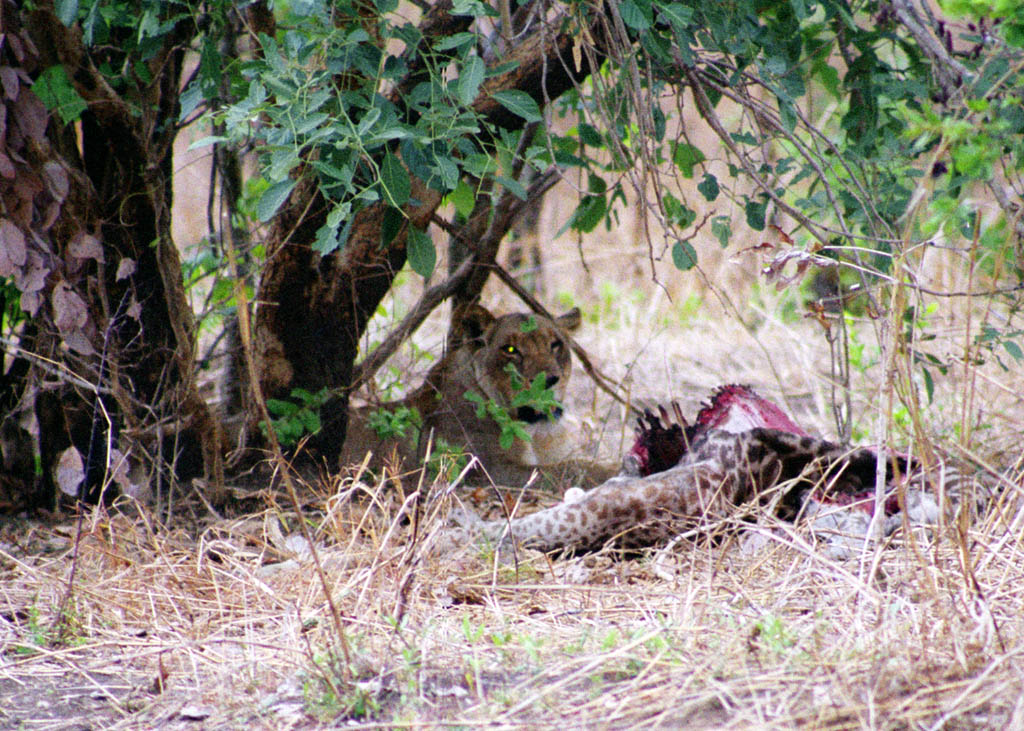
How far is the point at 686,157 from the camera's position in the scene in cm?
346

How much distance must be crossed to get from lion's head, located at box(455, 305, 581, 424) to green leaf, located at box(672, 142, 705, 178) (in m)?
1.35

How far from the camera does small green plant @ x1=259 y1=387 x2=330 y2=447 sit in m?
3.79

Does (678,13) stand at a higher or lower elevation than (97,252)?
higher

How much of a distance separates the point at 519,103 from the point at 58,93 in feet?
5.21

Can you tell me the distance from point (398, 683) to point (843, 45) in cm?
288

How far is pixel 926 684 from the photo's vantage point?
5.60ft

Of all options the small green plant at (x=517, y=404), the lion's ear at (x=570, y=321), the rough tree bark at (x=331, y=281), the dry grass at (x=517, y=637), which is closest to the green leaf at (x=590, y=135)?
the rough tree bark at (x=331, y=281)

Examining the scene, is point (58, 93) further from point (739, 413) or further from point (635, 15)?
point (739, 413)

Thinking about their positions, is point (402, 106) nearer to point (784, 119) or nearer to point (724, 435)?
point (784, 119)

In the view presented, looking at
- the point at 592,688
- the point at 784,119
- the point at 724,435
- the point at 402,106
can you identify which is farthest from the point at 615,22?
the point at 592,688

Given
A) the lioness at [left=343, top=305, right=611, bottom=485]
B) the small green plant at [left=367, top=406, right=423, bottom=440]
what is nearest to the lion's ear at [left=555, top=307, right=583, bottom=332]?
the lioness at [left=343, top=305, right=611, bottom=485]

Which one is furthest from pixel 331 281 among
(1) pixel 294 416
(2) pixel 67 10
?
(2) pixel 67 10

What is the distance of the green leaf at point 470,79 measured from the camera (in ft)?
8.80

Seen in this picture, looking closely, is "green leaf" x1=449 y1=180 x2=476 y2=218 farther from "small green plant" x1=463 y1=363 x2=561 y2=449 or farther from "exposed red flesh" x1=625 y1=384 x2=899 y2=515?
"exposed red flesh" x1=625 y1=384 x2=899 y2=515
